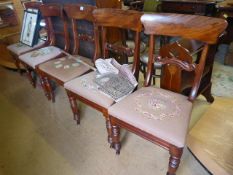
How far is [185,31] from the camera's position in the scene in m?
1.14

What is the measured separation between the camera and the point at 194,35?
1111 millimetres

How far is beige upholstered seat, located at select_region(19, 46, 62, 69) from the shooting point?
1.98 m

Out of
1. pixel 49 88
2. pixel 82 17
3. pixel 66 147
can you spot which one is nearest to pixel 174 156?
pixel 66 147

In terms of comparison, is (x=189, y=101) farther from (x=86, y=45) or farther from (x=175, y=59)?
(x=86, y=45)

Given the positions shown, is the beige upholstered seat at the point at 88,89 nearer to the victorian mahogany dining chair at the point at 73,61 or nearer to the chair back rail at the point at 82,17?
the victorian mahogany dining chair at the point at 73,61

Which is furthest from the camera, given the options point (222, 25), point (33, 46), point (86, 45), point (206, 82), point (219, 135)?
point (33, 46)

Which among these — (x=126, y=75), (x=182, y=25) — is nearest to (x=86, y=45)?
(x=126, y=75)

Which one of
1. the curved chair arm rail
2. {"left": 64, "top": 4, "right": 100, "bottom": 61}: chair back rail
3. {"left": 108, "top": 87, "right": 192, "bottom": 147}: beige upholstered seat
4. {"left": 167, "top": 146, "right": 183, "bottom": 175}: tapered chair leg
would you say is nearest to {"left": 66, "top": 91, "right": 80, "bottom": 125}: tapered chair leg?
{"left": 64, "top": 4, "right": 100, "bottom": 61}: chair back rail

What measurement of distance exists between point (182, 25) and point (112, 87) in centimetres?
60

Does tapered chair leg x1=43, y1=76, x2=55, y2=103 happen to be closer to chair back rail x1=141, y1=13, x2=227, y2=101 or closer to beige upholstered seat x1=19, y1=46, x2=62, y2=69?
beige upholstered seat x1=19, y1=46, x2=62, y2=69

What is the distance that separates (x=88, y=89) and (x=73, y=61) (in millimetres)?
562

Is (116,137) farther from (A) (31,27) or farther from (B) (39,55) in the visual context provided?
(A) (31,27)

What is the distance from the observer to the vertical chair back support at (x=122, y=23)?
1314 millimetres

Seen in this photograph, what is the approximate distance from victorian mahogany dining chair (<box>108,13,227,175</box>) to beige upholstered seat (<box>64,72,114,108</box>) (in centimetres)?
11
